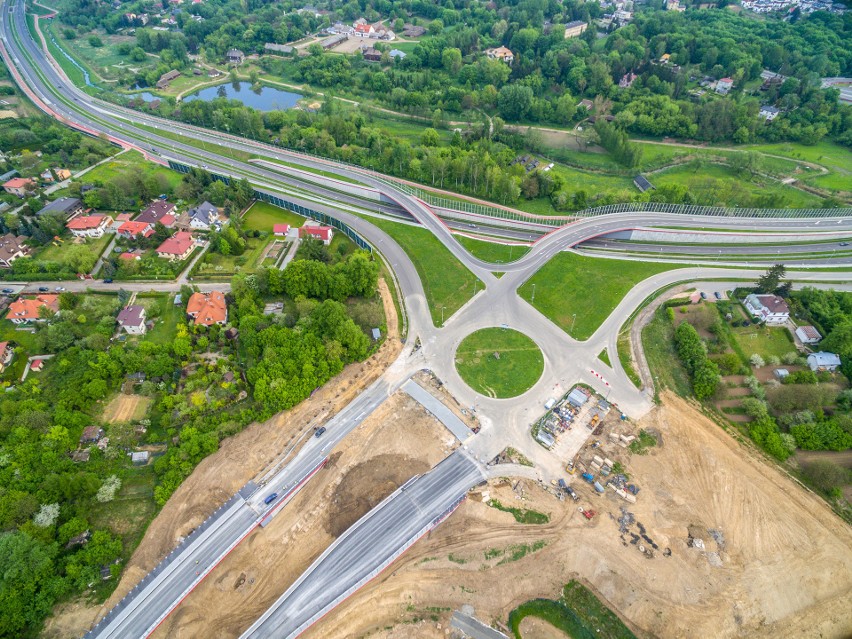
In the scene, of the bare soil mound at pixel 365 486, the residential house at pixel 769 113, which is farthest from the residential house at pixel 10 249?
the residential house at pixel 769 113

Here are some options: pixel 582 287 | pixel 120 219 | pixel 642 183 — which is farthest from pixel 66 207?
pixel 642 183

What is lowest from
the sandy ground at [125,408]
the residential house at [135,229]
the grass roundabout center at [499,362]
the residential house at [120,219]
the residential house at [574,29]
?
the sandy ground at [125,408]

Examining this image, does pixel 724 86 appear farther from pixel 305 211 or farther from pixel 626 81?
pixel 305 211

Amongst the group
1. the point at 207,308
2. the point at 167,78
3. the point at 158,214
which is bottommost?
the point at 207,308

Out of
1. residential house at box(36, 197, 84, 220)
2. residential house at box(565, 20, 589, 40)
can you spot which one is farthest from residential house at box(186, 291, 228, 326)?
residential house at box(565, 20, 589, 40)

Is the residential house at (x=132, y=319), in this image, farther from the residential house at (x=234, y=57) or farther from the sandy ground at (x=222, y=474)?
the residential house at (x=234, y=57)

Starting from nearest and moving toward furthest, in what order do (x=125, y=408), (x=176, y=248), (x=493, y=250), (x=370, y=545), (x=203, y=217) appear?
(x=370, y=545), (x=125, y=408), (x=176, y=248), (x=493, y=250), (x=203, y=217)

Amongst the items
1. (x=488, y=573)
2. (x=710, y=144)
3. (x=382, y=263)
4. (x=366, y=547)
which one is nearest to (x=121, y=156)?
(x=382, y=263)
